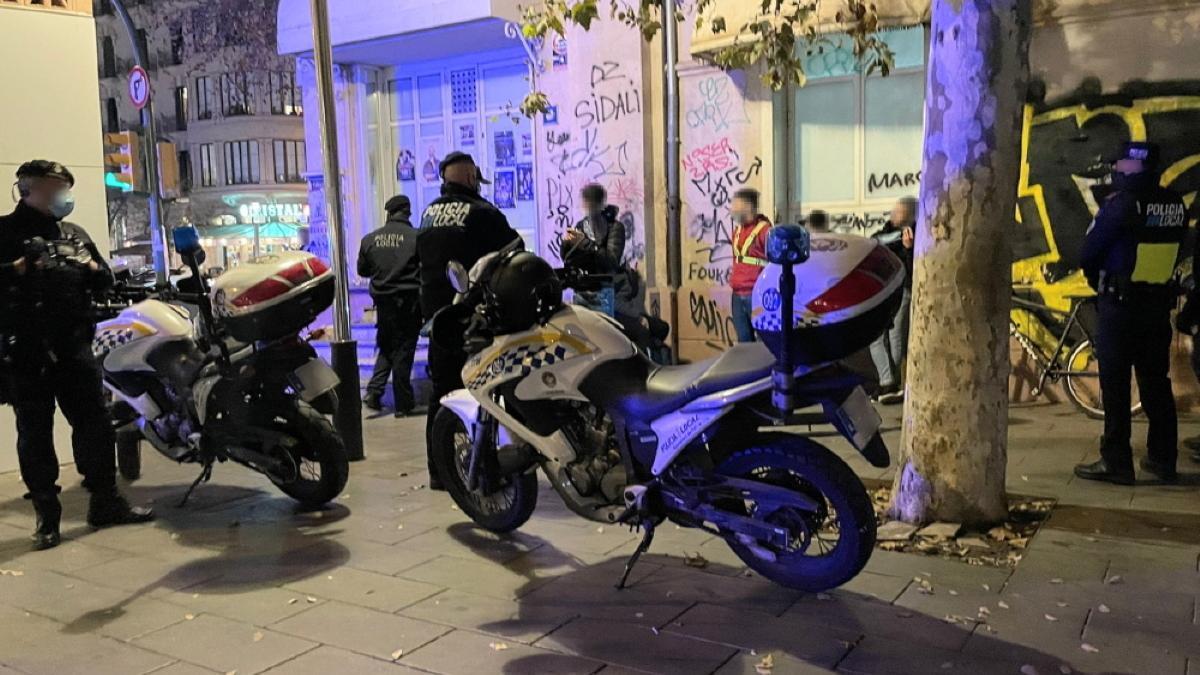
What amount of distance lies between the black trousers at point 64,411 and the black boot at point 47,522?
42 mm

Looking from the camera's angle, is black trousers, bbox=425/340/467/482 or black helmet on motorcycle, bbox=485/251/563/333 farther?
black trousers, bbox=425/340/467/482

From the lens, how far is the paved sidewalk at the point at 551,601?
3.71 m

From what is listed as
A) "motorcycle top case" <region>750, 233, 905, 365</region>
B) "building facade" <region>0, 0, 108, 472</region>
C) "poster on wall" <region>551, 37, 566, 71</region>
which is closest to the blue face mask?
"building facade" <region>0, 0, 108, 472</region>

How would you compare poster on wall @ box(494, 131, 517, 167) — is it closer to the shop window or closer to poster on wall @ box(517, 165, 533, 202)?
poster on wall @ box(517, 165, 533, 202)

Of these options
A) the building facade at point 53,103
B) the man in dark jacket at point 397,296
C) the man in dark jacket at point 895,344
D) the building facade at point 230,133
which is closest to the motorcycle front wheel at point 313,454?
the building facade at point 53,103

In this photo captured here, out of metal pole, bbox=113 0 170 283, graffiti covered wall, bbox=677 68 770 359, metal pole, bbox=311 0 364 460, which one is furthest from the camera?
metal pole, bbox=113 0 170 283

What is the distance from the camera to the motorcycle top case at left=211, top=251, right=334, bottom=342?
18.1 feet

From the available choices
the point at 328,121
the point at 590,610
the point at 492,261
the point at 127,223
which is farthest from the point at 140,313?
the point at 127,223

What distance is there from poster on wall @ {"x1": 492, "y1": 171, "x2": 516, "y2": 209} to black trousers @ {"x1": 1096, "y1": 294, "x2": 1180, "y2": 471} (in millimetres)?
9097

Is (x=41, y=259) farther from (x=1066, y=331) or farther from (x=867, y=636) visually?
(x=1066, y=331)

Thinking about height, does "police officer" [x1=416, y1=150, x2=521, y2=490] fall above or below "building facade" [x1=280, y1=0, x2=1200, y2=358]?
below

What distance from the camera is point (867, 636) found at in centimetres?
383

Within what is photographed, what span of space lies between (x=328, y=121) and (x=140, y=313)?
6.15ft

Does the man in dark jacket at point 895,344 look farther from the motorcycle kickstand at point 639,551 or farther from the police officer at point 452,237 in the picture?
the motorcycle kickstand at point 639,551
